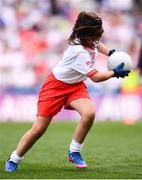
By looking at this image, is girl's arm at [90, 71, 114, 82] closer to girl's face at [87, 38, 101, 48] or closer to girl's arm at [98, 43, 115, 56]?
girl's face at [87, 38, 101, 48]

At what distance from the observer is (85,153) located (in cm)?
1143

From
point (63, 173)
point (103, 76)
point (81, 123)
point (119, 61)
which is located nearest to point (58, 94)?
point (81, 123)

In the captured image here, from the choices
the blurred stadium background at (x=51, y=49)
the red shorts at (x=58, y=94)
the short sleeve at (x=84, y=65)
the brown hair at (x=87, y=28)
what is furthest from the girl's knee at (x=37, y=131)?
the blurred stadium background at (x=51, y=49)

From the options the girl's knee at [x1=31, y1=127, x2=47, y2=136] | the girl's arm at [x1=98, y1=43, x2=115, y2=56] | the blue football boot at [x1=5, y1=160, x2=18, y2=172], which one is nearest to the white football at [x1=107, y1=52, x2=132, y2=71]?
the girl's arm at [x1=98, y1=43, x2=115, y2=56]

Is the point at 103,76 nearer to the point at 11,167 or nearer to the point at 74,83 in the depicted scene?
the point at 74,83

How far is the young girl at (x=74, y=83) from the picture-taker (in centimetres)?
874

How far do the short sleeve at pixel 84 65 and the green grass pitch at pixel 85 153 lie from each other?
1.21 meters

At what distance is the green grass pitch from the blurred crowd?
2.91 meters

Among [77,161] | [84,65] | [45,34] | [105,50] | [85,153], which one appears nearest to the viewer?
[84,65]

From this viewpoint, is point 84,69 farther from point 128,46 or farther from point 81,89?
point 128,46

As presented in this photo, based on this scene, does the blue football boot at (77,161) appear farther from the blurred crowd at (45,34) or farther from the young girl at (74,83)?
the blurred crowd at (45,34)

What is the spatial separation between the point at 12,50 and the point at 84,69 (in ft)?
43.0

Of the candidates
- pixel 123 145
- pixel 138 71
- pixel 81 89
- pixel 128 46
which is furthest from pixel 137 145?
pixel 128 46

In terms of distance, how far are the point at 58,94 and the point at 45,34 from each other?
A: 13.7 metres
